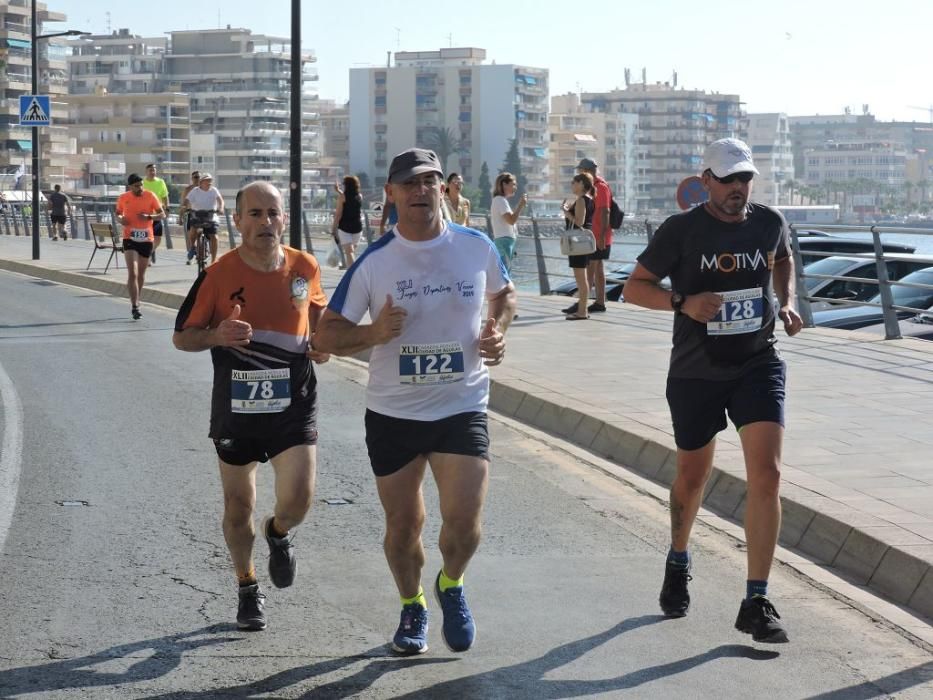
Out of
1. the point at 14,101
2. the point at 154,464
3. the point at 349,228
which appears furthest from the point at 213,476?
the point at 14,101

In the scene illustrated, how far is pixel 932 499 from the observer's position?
8.02 meters

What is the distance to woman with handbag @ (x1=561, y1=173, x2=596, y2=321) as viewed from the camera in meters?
18.5

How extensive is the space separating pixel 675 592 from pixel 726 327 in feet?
3.37

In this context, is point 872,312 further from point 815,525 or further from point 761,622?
point 761,622

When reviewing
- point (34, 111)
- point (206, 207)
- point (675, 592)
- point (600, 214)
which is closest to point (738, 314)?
point (675, 592)

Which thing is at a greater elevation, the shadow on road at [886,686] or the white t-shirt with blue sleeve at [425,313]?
the white t-shirt with blue sleeve at [425,313]

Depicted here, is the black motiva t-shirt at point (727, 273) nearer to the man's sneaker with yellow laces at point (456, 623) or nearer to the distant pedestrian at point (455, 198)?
the man's sneaker with yellow laces at point (456, 623)

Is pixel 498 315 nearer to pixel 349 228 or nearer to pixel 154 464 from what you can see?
pixel 154 464

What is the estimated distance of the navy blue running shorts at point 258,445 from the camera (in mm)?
6082

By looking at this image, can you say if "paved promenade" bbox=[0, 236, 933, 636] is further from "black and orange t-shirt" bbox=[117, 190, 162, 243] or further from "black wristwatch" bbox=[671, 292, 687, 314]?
"black and orange t-shirt" bbox=[117, 190, 162, 243]

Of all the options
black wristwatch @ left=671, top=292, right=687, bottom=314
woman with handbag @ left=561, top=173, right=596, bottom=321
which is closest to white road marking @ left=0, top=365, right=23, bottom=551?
black wristwatch @ left=671, top=292, right=687, bottom=314

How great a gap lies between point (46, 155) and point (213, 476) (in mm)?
162410

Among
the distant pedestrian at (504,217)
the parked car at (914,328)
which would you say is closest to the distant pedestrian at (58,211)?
the distant pedestrian at (504,217)

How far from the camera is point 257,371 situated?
604cm
